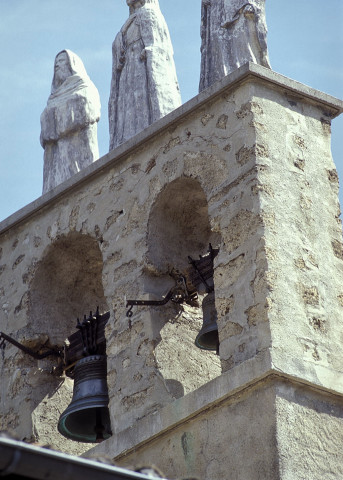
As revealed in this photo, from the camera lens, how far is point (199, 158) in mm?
7340

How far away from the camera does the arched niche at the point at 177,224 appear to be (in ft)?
24.6

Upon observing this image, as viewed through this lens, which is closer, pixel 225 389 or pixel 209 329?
pixel 225 389

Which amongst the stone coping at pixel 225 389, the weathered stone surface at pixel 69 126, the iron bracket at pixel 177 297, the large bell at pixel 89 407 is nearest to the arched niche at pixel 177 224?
the iron bracket at pixel 177 297

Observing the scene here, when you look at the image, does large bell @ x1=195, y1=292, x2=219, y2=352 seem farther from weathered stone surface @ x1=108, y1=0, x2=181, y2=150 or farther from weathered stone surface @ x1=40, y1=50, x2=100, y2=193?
weathered stone surface @ x1=40, y1=50, x2=100, y2=193

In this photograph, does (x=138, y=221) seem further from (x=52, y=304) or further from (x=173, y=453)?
(x=173, y=453)

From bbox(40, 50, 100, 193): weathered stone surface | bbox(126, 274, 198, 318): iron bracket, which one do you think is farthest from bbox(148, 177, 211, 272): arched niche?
bbox(40, 50, 100, 193): weathered stone surface

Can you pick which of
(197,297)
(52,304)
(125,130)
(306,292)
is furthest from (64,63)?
(306,292)

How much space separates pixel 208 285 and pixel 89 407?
39.3 inches

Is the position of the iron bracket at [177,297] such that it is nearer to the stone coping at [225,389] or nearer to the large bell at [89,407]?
the large bell at [89,407]

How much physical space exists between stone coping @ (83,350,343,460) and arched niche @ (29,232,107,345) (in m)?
1.45

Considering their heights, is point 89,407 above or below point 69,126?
below

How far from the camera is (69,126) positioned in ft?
28.9

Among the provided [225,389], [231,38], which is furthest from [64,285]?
[225,389]

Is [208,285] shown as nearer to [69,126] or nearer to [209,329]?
[209,329]
